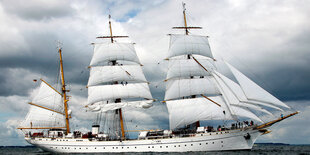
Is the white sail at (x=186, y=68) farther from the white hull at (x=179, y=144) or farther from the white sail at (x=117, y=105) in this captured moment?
the white hull at (x=179, y=144)

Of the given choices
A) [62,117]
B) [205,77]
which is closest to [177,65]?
[205,77]

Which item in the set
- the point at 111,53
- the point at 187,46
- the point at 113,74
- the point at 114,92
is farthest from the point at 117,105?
the point at 187,46

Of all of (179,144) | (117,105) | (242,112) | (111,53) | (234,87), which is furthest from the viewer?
(111,53)

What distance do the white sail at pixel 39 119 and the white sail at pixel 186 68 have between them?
25.5 meters

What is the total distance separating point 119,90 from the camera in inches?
2434

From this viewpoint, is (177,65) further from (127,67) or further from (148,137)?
(148,137)

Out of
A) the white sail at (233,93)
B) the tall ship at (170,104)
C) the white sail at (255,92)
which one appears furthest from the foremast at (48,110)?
the white sail at (255,92)

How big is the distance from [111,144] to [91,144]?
3.97 metres

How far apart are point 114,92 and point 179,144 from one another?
739 inches

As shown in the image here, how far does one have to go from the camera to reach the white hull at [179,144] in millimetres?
48062

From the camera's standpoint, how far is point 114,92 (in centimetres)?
6172

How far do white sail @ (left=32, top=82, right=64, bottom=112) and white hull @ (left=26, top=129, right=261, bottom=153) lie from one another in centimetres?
1017

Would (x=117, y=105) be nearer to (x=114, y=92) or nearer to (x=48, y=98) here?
(x=114, y=92)

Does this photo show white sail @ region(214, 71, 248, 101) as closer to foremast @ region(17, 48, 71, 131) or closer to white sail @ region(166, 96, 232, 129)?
white sail @ region(166, 96, 232, 129)
